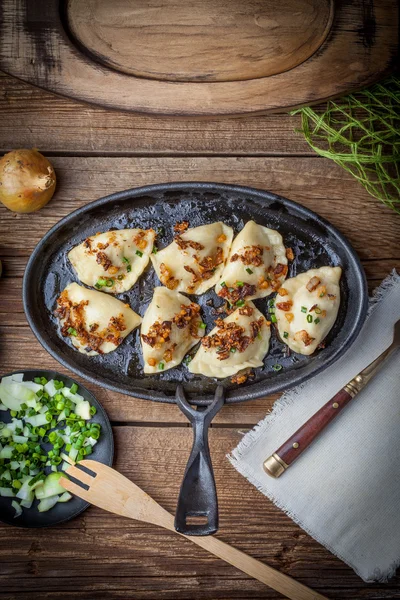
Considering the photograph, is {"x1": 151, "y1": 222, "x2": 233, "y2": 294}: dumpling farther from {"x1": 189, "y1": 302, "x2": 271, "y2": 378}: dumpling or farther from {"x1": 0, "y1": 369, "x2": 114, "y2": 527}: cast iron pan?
{"x1": 0, "y1": 369, "x2": 114, "y2": 527}: cast iron pan

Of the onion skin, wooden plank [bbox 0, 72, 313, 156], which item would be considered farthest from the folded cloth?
the onion skin

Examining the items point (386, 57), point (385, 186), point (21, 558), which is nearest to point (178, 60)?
point (386, 57)

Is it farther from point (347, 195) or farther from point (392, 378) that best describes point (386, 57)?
point (392, 378)

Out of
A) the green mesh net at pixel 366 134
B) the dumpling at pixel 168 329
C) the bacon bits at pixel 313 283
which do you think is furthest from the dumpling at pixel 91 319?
the green mesh net at pixel 366 134

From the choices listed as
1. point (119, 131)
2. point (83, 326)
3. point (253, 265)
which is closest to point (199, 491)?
point (83, 326)

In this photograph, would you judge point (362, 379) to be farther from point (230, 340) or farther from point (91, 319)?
point (91, 319)
